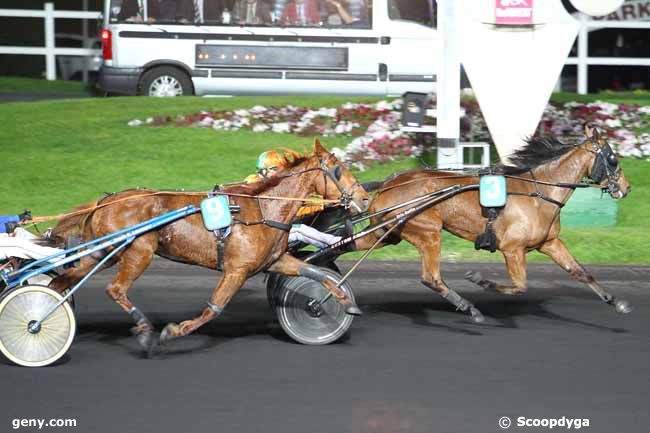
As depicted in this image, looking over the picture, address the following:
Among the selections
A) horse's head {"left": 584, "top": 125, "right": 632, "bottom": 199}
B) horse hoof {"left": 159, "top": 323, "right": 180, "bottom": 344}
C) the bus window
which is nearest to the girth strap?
horse's head {"left": 584, "top": 125, "right": 632, "bottom": 199}

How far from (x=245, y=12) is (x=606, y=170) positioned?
390 inches

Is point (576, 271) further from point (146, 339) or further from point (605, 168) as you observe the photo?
point (146, 339)

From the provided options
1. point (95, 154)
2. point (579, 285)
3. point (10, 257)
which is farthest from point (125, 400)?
point (95, 154)

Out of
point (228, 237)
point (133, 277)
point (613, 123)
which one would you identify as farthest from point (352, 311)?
point (613, 123)

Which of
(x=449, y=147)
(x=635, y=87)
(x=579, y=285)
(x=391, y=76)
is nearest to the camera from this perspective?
(x=579, y=285)

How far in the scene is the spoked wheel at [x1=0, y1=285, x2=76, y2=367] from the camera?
24.0 ft

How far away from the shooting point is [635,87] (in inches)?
898

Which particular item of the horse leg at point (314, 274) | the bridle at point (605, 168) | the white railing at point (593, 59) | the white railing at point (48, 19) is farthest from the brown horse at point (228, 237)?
the white railing at point (48, 19)

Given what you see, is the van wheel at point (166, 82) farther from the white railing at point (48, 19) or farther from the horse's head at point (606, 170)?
the horse's head at point (606, 170)

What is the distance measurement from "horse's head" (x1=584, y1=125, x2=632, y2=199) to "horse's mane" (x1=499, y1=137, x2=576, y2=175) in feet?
0.75

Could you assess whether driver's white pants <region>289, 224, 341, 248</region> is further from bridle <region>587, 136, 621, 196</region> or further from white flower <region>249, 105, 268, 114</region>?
white flower <region>249, 105, 268, 114</region>

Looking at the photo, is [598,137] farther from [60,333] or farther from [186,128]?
[186,128]

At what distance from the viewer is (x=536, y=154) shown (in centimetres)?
920

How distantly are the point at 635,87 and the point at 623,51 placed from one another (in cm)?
79
